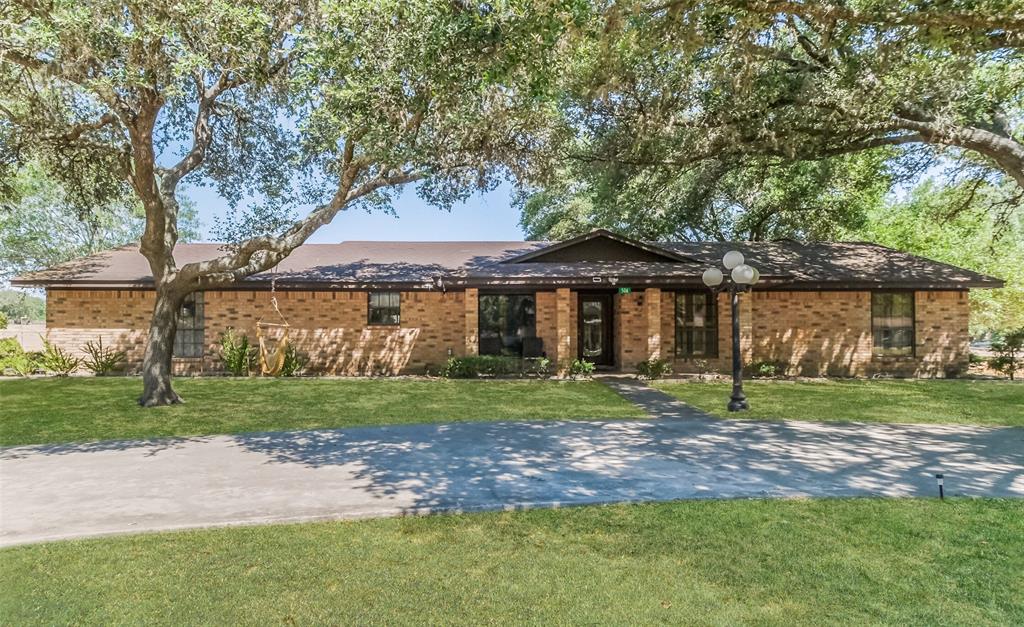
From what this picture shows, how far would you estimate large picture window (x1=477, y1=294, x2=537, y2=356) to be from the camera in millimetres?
15883

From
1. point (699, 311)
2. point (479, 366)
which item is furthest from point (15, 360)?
point (699, 311)

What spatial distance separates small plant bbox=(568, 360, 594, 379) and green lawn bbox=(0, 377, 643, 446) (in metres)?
0.96

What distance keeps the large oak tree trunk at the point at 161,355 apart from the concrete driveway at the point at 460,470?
3371 millimetres

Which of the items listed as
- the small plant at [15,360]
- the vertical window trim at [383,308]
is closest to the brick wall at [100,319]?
the small plant at [15,360]

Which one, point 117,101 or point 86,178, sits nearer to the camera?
point 117,101

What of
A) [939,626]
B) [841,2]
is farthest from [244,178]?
[939,626]

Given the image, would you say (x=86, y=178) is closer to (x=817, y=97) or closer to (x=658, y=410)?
(x=658, y=410)

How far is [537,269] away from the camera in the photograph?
14.5 metres

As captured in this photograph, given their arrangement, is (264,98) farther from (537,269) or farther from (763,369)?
(763,369)

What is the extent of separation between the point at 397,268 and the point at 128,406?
804 cm

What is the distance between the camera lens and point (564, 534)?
4062mm

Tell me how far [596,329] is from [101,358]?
14.4 meters

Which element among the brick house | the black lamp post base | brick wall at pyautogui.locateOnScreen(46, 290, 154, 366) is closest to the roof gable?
the brick house

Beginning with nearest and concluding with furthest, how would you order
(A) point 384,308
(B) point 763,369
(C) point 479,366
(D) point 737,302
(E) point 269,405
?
(D) point 737,302
(E) point 269,405
(C) point 479,366
(B) point 763,369
(A) point 384,308
